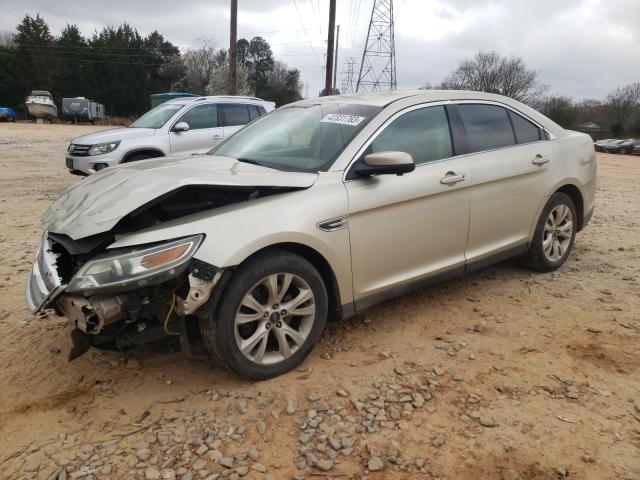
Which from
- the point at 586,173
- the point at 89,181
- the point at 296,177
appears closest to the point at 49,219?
the point at 89,181

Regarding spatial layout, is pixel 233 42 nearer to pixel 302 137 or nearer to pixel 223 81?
pixel 302 137

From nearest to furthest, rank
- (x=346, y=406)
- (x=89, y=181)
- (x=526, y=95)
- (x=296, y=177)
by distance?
(x=346, y=406)
(x=296, y=177)
(x=89, y=181)
(x=526, y=95)

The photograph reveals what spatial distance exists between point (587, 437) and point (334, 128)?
7.94ft

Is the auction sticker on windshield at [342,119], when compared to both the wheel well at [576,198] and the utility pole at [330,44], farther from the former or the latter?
the utility pole at [330,44]

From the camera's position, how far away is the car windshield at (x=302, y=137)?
3400 mm

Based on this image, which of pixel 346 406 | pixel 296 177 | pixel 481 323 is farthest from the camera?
pixel 481 323

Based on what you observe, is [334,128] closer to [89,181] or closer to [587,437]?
[89,181]

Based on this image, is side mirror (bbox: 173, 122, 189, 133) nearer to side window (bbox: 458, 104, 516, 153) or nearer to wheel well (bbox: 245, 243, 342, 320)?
side window (bbox: 458, 104, 516, 153)

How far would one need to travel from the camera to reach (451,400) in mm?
2822

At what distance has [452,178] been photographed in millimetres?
3678

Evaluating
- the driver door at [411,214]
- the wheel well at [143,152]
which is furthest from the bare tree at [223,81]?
the driver door at [411,214]

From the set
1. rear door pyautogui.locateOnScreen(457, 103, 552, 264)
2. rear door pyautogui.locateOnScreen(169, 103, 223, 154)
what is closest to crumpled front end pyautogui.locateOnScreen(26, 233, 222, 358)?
rear door pyautogui.locateOnScreen(457, 103, 552, 264)

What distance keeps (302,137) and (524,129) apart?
82.8 inches

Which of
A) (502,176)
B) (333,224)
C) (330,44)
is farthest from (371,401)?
(330,44)
